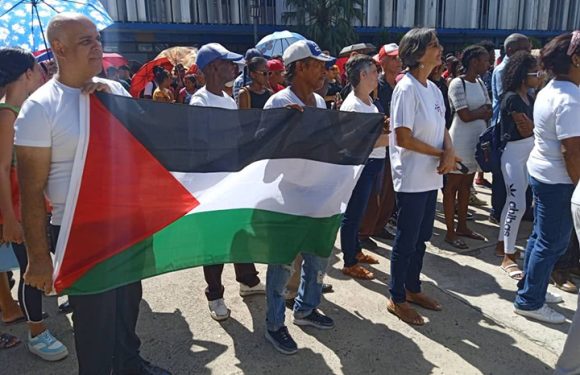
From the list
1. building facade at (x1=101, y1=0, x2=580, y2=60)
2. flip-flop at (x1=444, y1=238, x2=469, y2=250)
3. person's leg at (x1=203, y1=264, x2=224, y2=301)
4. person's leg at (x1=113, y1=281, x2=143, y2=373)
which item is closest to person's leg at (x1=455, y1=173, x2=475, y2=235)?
flip-flop at (x1=444, y1=238, x2=469, y2=250)

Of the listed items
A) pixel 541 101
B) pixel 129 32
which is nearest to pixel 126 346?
pixel 541 101

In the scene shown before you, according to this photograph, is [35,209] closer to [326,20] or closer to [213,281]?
[213,281]

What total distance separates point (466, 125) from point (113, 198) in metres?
3.90

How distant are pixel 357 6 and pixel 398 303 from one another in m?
28.1

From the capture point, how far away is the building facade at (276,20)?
2419cm

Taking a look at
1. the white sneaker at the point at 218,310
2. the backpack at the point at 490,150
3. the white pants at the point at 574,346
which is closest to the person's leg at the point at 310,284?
the white sneaker at the point at 218,310

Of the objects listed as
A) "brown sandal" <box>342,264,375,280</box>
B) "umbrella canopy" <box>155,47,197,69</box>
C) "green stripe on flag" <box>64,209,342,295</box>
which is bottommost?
"brown sandal" <box>342,264,375,280</box>

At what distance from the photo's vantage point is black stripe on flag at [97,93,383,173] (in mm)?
2486

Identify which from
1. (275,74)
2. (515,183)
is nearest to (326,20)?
(275,74)

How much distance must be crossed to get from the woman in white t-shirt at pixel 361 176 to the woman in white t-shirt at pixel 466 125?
1080 mm

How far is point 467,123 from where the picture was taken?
5090 mm

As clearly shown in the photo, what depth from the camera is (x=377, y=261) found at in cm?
455

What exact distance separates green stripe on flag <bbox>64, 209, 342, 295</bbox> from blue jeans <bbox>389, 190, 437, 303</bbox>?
590 mm

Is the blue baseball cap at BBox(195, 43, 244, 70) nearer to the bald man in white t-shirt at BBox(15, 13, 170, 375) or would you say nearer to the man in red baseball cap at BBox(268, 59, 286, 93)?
the bald man in white t-shirt at BBox(15, 13, 170, 375)
